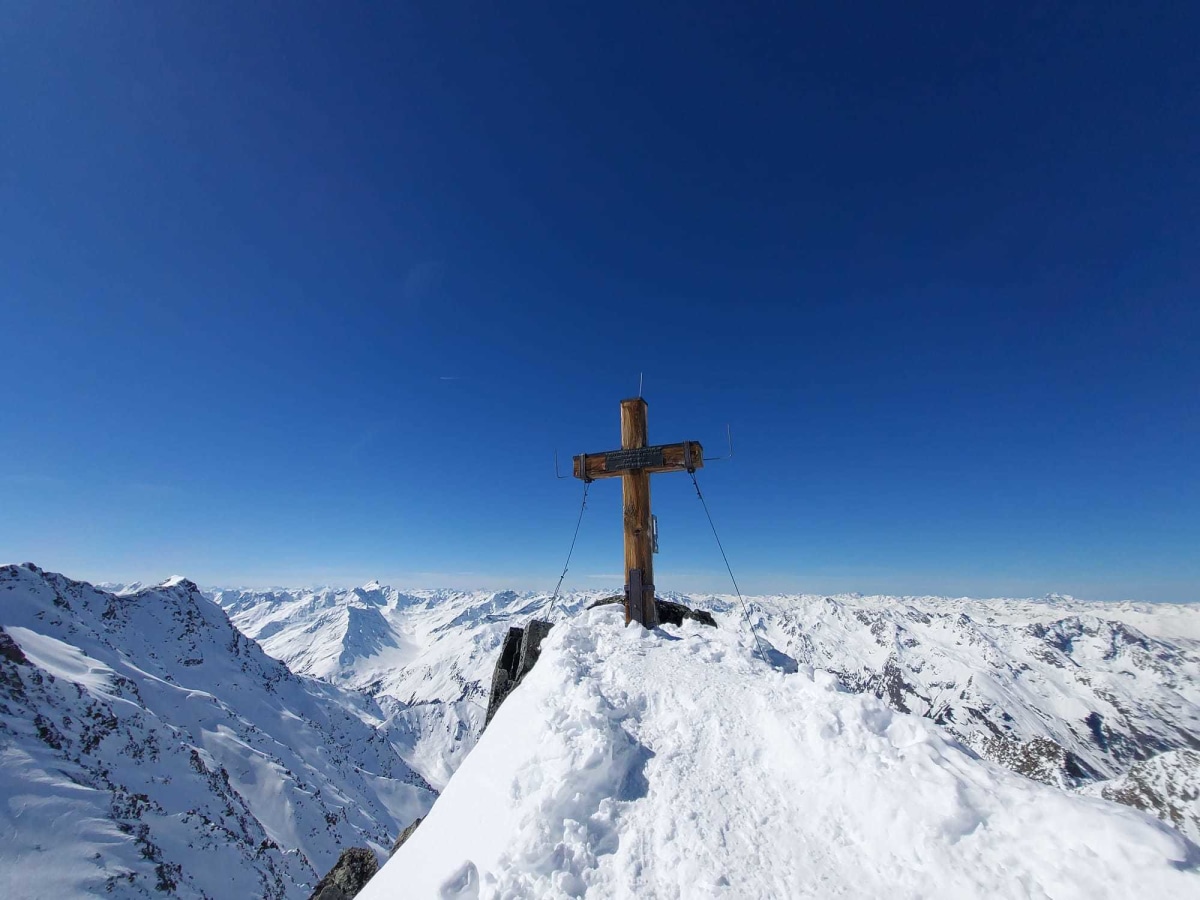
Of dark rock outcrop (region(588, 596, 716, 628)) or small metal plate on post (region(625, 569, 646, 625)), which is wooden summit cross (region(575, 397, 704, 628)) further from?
dark rock outcrop (region(588, 596, 716, 628))

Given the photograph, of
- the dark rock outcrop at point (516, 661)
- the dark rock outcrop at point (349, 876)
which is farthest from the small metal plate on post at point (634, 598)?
the dark rock outcrop at point (349, 876)

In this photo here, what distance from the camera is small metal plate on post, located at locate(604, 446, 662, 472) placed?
12680 mm

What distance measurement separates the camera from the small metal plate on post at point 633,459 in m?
12.7

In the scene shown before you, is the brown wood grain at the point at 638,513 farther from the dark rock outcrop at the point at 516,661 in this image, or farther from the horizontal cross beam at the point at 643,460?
the dark rock outcrop at the point at 516,661

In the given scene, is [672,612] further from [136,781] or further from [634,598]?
[136,781]

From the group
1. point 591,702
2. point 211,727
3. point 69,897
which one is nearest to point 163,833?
point 69,897

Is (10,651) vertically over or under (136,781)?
over

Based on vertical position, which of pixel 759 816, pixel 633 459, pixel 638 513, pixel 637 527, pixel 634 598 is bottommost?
pixel 759 816

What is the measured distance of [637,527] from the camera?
12750 mm

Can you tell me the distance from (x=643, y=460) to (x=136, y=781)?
5398 inches

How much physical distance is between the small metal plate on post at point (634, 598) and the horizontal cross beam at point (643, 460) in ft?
8.74

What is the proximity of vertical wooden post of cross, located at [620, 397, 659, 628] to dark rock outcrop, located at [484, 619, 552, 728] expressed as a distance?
8.03ft

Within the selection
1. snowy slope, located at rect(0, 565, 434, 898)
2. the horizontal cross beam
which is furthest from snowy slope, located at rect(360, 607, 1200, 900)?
snowy slope, located at rect(0, 565, 434, 898)

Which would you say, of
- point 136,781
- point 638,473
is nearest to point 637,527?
point 638,473
